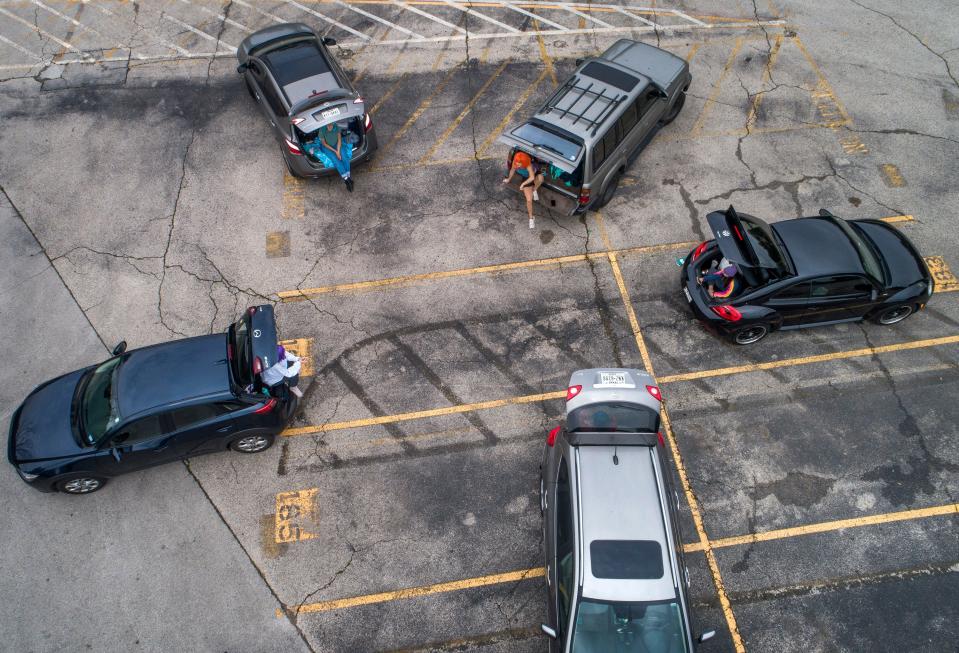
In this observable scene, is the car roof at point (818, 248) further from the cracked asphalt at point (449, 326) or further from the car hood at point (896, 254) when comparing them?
the cracked asphalt at point (449, 326)

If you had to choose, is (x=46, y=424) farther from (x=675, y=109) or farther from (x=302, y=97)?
(x=675, y=109)

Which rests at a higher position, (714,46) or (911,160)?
(714,46)

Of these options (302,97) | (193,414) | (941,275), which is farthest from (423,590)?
(941,275)

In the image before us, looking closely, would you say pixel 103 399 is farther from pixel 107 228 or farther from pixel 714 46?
pixel 714 46

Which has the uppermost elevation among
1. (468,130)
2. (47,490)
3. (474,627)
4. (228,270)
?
(468,130)

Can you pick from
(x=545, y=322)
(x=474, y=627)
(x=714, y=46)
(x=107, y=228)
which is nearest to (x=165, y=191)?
(x=107, y=228)

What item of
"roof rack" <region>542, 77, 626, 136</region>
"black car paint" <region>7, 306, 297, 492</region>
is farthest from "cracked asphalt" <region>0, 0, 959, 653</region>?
"roof rack" <region>542, 77, 626, 136</region>

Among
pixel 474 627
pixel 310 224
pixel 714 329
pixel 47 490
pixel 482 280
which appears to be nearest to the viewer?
pixel 474 627
